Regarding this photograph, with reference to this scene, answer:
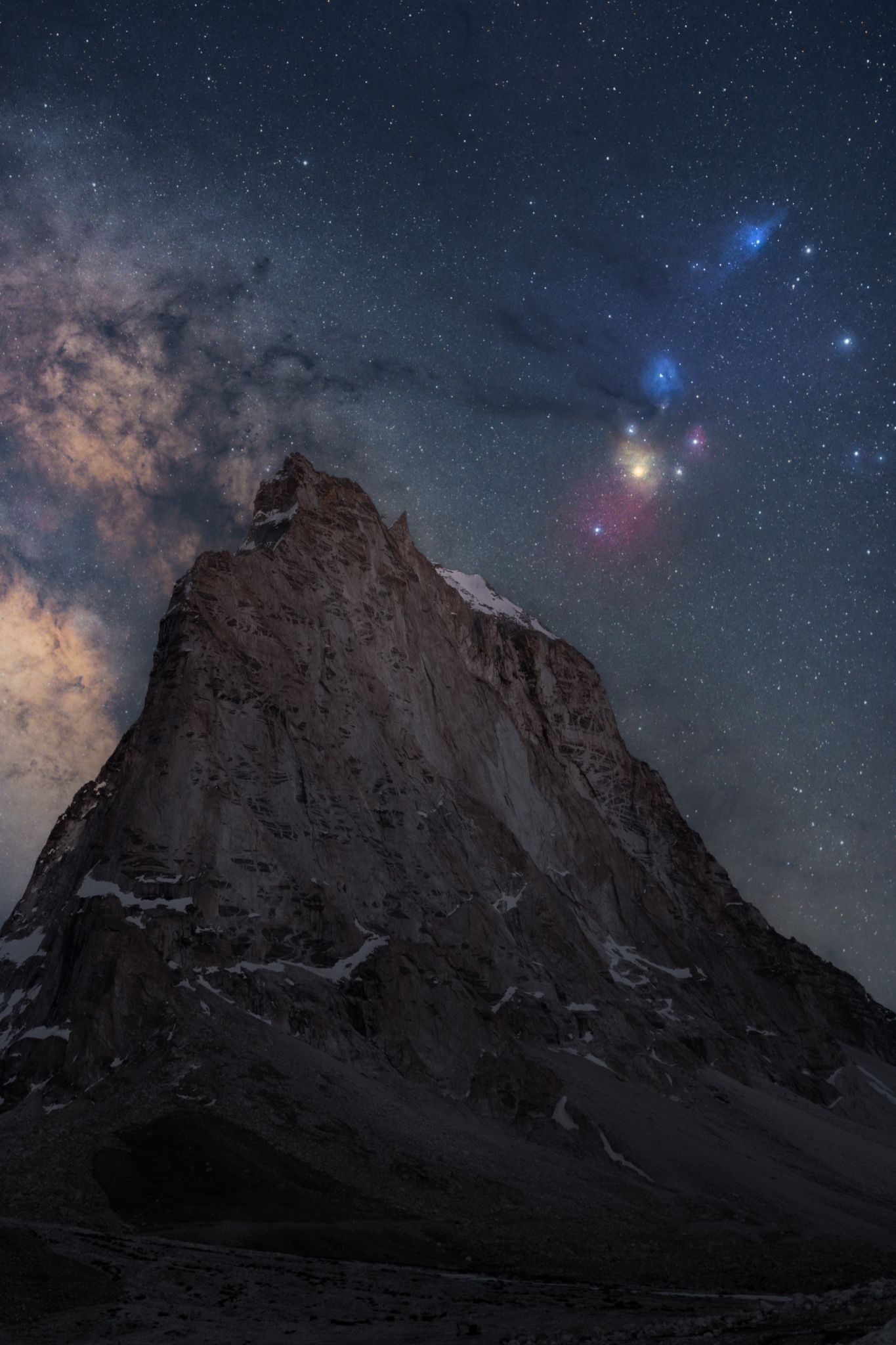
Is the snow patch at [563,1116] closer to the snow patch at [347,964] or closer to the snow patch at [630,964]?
the snow patch at [347,964]

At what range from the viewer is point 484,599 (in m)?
173

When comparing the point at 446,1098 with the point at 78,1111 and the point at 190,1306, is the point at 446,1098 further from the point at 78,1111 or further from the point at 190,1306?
the point at 190,1306

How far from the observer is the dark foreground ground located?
26141 millimetres

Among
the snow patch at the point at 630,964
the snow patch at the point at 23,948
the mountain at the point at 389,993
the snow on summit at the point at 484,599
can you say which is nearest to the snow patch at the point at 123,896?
the mountain at the point at 389,993

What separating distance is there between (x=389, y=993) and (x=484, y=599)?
330 feet

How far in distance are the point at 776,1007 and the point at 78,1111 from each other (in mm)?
100607

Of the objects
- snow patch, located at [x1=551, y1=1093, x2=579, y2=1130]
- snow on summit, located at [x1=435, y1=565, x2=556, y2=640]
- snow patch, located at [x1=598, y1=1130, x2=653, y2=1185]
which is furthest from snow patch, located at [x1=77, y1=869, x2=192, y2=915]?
snow on summit, located at [x1=435, y1=565, x2=556, y2=640]

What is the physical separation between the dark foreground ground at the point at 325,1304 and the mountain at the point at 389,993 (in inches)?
223

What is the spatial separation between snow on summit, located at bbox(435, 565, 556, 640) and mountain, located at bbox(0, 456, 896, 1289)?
20027 millimetres

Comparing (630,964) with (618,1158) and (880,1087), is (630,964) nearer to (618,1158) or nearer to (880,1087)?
(880,1087)

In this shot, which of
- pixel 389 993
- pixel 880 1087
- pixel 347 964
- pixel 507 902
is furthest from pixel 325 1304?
pixel 880 1087

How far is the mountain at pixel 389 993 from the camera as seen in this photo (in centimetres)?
5194

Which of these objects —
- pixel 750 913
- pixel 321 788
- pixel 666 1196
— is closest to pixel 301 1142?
pixel 666 1196

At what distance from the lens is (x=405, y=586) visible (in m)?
126
